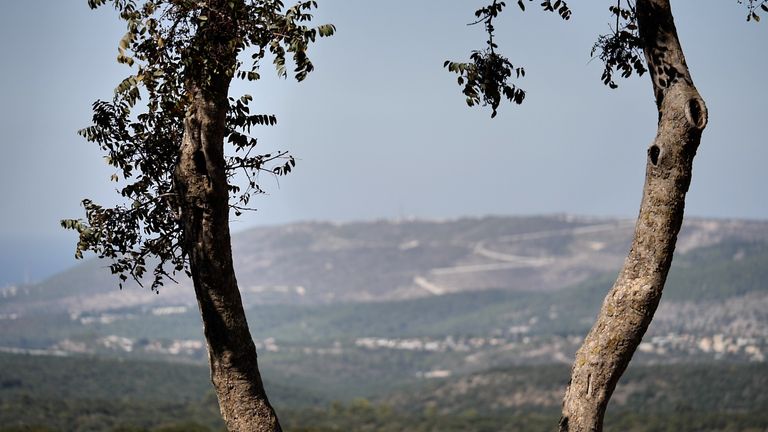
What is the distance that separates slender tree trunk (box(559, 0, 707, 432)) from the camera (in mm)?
Result: 7492

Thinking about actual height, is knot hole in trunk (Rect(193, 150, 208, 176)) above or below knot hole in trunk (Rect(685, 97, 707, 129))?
below

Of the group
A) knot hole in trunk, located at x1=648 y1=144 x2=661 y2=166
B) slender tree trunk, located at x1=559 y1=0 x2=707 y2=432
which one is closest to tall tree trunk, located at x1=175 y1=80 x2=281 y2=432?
slender tree trunk, located at x1=559 y1=0 x2=707 y2=432

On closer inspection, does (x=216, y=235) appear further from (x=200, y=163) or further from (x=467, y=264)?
(x=467, y=264)

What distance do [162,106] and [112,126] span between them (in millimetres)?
443

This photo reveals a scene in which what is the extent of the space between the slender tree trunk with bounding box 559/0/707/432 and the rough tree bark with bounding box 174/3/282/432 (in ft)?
7.31

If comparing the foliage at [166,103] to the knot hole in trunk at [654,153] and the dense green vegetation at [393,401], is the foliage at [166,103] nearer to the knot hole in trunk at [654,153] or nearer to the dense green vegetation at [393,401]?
the knot hole in trunk at [654,153]

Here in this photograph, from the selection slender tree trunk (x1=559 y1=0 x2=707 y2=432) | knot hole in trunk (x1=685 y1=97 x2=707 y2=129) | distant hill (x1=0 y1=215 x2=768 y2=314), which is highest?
distant hill (x1=0 y1=215 x2=768 y2=314)

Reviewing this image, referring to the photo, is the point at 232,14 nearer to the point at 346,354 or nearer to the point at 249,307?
the point at 346,354

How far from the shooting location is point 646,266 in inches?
297

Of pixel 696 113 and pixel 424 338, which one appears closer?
pixel 696 113

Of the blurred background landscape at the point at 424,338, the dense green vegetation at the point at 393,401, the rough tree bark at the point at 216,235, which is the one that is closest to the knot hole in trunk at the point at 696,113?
the rough tree bark at the point at 216,235

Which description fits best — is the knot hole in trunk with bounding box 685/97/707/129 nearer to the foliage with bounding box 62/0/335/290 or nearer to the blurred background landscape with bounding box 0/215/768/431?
the foliage with bounding box 62/0/335/290

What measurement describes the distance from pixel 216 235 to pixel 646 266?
2913mm

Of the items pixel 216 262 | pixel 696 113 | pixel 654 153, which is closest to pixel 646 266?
pixel 654 153
